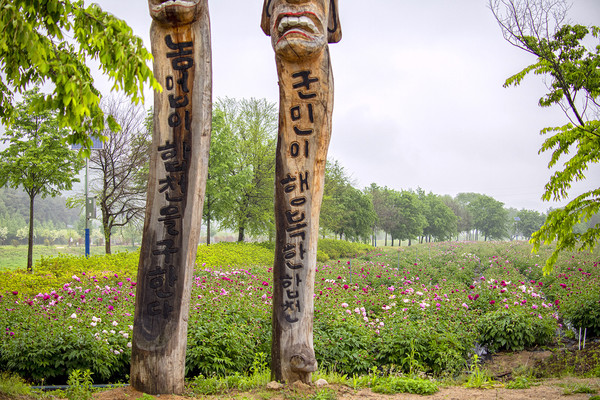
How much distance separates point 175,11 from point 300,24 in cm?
134

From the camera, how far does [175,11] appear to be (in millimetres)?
4434

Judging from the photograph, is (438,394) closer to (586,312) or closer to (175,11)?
(586,312)

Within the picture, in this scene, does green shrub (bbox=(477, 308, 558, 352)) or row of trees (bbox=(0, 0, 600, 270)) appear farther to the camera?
green shrub (bbox=(477, 308, 558, 352))

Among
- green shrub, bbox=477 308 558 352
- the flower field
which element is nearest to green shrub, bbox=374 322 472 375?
the flower field

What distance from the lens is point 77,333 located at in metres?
5.40

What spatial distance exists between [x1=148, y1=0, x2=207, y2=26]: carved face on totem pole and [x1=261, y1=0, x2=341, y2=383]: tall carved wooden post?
37.5 inches

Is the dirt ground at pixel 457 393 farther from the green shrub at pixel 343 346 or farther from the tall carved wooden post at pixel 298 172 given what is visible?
the green shrub at pixel 343 346

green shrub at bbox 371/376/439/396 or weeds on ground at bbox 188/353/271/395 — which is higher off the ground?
weeds on ground at bbox 188/353/271/395

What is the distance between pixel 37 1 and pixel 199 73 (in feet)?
5.68

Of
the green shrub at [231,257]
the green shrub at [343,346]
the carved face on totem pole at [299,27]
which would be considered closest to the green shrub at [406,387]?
the green shrub at [343,346]

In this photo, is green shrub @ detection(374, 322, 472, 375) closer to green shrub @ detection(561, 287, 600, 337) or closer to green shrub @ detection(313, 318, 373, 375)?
green shrub @ detection(313, 318, 373, 375)

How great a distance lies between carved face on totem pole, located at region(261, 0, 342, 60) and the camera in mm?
4820

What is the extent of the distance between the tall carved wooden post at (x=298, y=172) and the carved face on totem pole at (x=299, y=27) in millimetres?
11

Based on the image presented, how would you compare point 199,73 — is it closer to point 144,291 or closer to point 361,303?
point 144,291
